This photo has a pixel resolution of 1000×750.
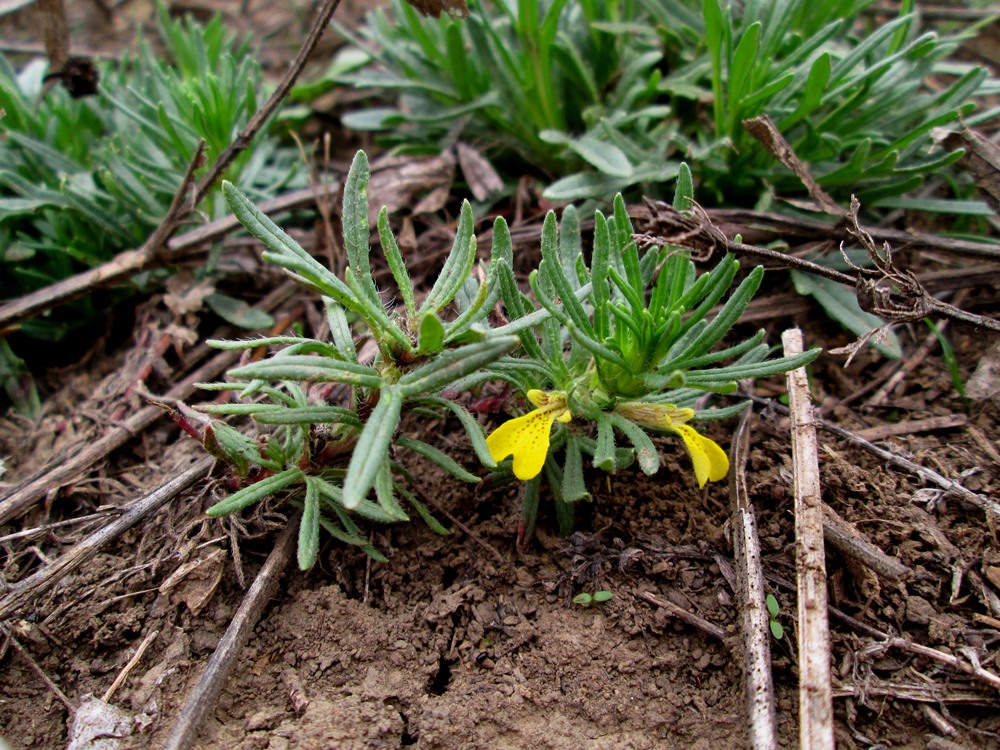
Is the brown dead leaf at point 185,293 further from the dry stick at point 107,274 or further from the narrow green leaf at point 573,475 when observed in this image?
the narrow green leaf at point 573,475

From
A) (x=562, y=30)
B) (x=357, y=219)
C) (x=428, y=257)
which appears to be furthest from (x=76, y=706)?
(x=562, y=30)

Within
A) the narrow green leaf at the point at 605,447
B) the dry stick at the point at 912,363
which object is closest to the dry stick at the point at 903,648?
the narrow green leaf at the point at 605,447

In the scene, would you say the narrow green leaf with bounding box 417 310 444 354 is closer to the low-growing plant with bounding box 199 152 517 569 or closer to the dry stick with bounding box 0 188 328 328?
the low-growing plant with bounding box 199 152 517 569

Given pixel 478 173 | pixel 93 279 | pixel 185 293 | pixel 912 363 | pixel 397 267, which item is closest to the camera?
pixel 397 267

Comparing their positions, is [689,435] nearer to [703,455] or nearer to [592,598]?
[703,455]

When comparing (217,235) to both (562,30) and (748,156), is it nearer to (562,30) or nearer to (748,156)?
(562,30)

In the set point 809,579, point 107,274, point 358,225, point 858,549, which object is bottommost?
point 858,549

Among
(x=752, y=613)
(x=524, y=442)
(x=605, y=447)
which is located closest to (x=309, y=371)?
(x=524, y=442)
